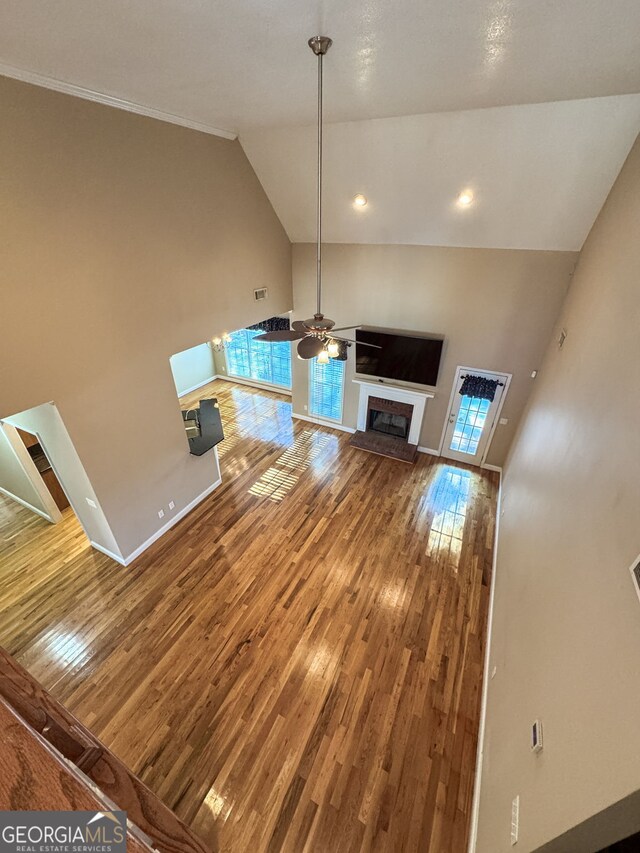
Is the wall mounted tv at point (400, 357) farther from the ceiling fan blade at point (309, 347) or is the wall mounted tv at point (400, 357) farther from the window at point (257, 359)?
the ceiling fan blade at point (309, 347)

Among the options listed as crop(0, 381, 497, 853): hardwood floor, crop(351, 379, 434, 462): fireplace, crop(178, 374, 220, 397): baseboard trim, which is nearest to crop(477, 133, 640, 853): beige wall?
crop(0, 381, 497, 853): hardwood floor

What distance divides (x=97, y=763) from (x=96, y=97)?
4.34 meters

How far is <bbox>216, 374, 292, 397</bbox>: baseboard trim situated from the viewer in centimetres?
919

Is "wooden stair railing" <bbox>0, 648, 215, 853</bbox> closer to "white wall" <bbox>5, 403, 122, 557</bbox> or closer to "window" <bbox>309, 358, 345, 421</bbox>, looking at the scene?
"white wall" <bbox>5, 403, 122, 557</bbox>

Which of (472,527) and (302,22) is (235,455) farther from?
(302,22)

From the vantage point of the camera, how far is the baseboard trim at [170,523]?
14.9ft

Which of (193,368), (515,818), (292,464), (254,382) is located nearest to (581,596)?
(515,818)

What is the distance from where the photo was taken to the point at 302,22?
1.94 m

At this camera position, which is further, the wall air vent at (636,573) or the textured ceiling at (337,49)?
the textured ceiling at (337,49)

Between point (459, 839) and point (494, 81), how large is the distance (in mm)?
5777

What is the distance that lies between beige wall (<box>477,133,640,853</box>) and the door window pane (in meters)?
2.31

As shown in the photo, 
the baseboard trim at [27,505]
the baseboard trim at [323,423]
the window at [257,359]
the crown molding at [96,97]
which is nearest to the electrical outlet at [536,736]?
the crown molding at [96,97]

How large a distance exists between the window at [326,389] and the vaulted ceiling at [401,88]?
272 cm

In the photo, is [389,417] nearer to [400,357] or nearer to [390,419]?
[390,419]
